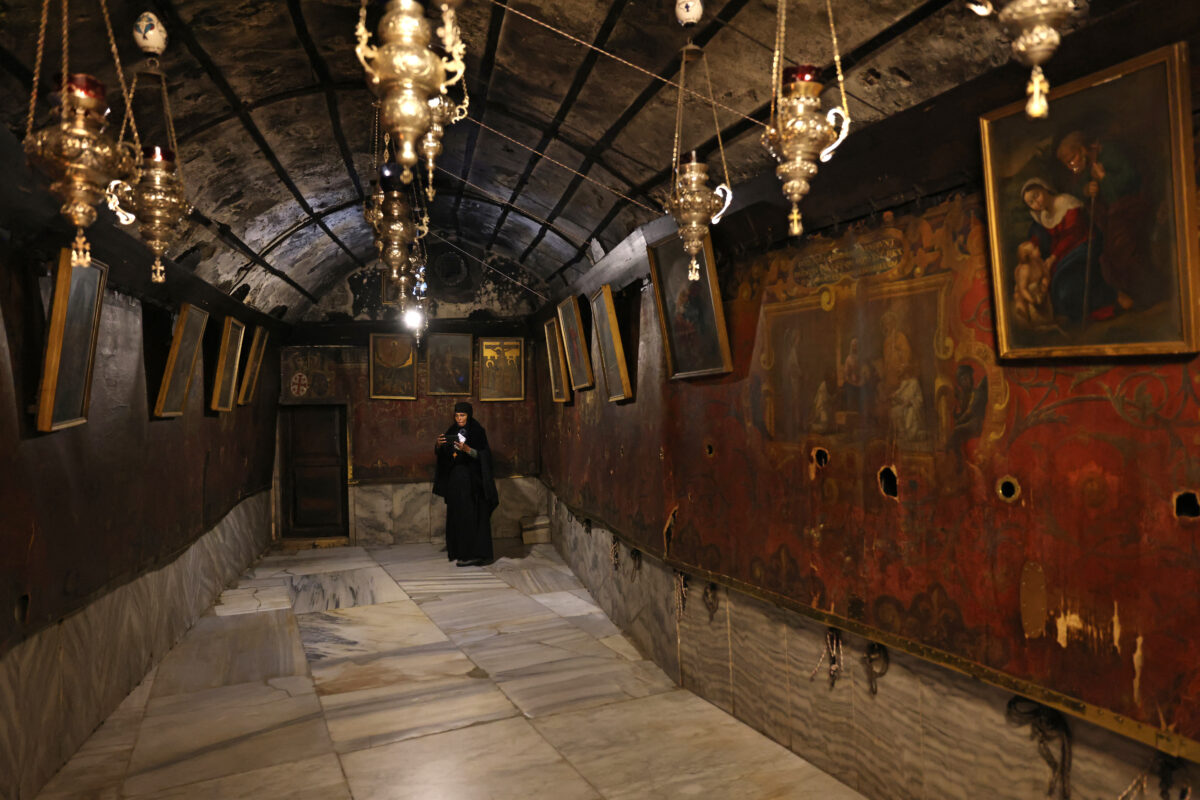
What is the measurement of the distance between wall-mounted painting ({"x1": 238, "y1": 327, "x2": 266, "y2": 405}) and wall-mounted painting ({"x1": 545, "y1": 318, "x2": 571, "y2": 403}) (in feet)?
11.9

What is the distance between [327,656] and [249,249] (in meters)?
4.23

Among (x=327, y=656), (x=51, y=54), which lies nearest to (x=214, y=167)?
(x=51, y=54)

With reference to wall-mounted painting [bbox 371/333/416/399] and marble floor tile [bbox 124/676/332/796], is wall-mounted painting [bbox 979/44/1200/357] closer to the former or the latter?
marble floor tile [bbox 124/676/332/796]

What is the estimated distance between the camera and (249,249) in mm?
7961

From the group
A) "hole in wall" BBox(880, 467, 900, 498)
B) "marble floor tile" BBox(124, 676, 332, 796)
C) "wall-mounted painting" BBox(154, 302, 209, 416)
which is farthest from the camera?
"wall-mounted painting" BBox(154, 302, 209, 416)

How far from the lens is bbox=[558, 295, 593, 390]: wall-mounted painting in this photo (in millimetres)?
8109

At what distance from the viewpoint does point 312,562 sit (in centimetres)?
1061

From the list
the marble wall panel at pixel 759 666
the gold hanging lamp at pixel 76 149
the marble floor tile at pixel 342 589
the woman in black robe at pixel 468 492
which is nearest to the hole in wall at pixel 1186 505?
the marble wall panel at pixel 759 666

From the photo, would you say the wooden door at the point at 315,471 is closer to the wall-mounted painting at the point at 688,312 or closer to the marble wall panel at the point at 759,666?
the wall-mounted painting at the point at 688,312

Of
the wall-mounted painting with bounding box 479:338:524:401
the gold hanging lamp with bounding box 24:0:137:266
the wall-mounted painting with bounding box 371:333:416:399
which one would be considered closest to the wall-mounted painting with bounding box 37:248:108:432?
the gold hanging lamp with bounding box 24:0:137:266

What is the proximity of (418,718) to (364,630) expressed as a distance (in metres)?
2.36

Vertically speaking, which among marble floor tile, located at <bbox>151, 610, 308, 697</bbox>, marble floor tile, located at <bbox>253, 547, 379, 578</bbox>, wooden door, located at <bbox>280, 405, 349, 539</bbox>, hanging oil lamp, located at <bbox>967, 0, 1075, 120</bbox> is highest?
hanging oil lamp, located at <bbox>967, 0, 1075, 120</bbox>

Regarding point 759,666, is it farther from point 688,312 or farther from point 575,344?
point 575,344

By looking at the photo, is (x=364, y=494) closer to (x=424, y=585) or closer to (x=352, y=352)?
(x=352, y=352)
